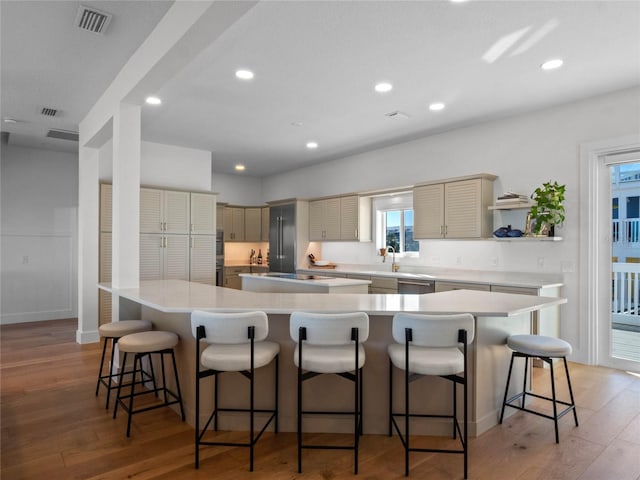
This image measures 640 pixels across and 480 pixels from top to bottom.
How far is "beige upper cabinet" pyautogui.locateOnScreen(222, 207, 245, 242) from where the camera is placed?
8.27 metres

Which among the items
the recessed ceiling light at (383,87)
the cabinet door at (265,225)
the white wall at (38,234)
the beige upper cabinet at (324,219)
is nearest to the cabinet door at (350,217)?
the beige upper cabinet at (324,219)

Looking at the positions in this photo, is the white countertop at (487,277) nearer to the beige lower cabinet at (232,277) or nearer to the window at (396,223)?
the window at (396,223)

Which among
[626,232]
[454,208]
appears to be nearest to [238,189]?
[454,208]

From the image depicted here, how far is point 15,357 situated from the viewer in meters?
4.69

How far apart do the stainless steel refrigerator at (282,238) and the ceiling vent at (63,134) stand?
353 centimetres

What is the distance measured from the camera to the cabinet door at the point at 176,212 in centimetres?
600

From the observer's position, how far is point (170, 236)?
6012 mm

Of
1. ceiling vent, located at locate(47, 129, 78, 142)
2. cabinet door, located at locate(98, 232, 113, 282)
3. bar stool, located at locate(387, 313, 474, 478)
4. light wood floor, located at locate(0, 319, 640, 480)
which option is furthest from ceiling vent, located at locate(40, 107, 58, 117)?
bar stool, located at locate(387, 313, 474, 478)

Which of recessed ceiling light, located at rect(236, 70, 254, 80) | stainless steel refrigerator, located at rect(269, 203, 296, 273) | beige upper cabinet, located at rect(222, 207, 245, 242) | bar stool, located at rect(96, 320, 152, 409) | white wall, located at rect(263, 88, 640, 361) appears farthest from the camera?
beige upper cabinet, located at rect(222, 207, 245, 242)

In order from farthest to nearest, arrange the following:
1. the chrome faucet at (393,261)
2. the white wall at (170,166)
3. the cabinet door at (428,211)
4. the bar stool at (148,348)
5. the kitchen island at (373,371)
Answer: the chrome faucet at (393,261), the white wall at (170,166), the cabinet door at (428,211), the bar stool at (148,348), the kitchen island at (373,371)

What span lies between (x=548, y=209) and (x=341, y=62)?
278cm

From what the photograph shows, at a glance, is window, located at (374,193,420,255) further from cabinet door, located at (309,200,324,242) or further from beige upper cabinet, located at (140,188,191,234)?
beige upper cabinet, located at (140,188,191,234)

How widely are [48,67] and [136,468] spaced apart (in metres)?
3.43

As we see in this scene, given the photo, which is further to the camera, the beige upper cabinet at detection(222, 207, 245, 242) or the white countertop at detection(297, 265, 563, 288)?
the beige upper cabinet at detection(222, 207, 245, 242)
